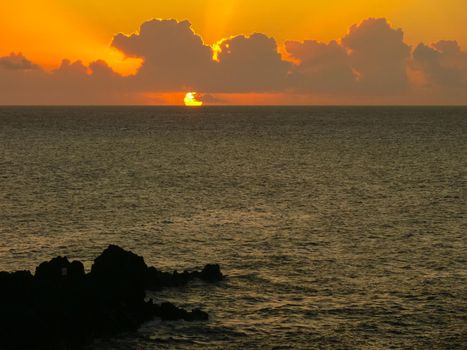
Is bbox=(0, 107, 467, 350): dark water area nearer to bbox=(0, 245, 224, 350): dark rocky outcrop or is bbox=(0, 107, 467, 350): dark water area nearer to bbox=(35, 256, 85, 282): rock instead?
bbox=(0, 245, 224, 350): dark rocky outcrop

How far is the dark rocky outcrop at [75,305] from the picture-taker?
40.0 meters

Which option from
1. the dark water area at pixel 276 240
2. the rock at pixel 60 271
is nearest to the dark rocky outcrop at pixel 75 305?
the rock at pixel 60 271

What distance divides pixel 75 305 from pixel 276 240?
29756mm

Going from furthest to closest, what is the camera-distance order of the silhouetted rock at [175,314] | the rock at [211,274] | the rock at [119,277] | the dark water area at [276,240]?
the rock at [211,274] → the rock at [119,277] → the silhouetted rock at [175,314] → the dark water area at [276,240]

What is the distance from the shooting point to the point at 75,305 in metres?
43.8

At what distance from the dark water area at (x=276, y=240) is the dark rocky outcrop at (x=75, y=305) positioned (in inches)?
59.1

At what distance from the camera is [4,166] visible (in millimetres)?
141125

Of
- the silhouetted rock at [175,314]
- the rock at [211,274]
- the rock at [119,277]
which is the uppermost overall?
the rock at [119,277]

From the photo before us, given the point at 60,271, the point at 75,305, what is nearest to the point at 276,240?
the point at 60,271

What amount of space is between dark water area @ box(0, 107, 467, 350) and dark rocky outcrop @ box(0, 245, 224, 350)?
150 centimetres

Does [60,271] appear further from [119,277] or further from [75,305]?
[75,305]

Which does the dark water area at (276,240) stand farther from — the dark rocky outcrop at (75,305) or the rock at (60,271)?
the rock at (60,271)

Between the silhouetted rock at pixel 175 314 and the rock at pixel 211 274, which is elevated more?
the rock at pixel 211 274

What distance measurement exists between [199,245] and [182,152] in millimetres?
117066
